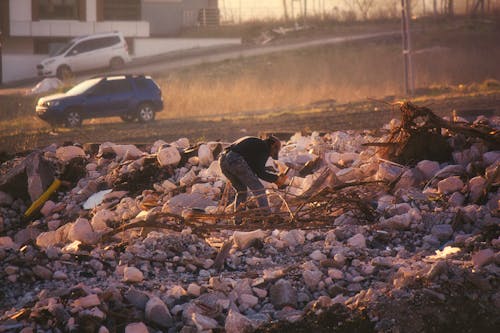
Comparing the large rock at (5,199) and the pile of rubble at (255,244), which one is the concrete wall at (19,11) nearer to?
the pile of rubble at (255,244)

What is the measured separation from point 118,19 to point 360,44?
11.5 meters

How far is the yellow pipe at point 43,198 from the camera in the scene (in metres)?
14.6

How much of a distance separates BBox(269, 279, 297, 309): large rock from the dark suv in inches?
726

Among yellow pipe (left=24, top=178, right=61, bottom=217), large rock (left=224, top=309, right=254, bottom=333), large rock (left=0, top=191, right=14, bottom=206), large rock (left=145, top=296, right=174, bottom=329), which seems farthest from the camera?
large rock (left=0, top=191, right=14, bottom=206)

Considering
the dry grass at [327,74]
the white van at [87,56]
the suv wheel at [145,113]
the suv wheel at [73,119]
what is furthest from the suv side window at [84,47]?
the suv wheel at [73,119]

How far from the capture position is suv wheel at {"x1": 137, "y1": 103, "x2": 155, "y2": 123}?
90.2ft

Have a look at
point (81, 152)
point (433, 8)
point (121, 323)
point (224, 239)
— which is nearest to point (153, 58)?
point (433, 8)

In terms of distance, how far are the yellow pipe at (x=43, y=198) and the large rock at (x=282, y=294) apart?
673cm

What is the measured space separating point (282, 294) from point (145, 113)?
19.3 m

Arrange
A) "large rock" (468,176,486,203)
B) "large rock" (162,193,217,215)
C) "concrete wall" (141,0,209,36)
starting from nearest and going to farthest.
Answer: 1. "large rock" (468,176,486,203)
2. "large rock" (162,193,217,215)
3. "concrete wall" (141,0,209,36)

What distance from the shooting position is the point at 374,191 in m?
12.5

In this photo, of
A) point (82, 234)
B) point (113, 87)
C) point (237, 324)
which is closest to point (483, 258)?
point (237, 324)

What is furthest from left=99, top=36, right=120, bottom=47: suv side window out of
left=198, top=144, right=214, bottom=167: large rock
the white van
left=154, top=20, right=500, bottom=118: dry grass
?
left=198, top=144, right=214, bottom=167: large rock

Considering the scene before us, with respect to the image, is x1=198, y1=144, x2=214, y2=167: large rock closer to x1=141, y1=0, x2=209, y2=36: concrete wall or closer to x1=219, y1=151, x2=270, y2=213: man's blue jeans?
x1=219, y1=151, x2=270, y2=213: man's blue jeans
